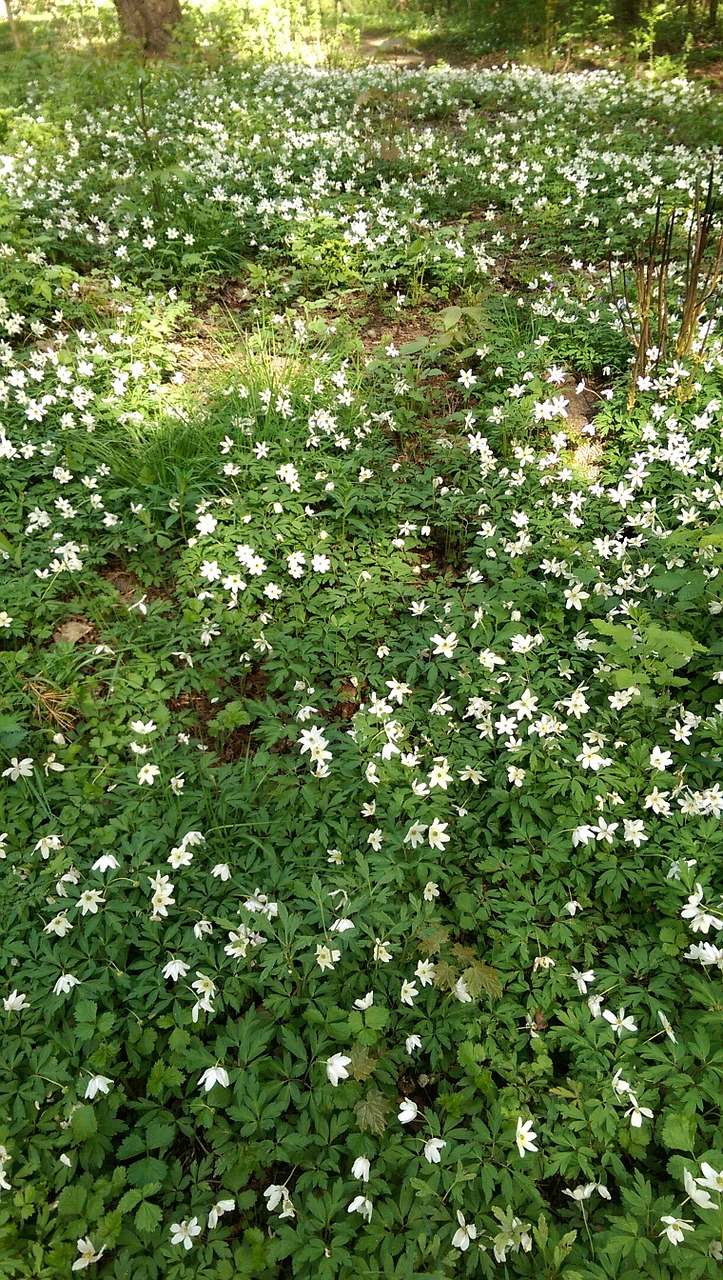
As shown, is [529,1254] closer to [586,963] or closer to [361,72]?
[586,963]

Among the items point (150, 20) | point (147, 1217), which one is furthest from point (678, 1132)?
point (150, 20)

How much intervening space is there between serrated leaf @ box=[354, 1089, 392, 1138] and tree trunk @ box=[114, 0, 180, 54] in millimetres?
15760

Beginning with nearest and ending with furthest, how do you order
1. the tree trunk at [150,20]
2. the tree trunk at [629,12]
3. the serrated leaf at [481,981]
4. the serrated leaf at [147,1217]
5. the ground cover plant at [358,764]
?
the serrated leaf at [147,1217] → the ground cover plant at [358,764] → the serrated leaf at [481,981] → the tree trunk at [150,20] → the tree trunk at [629,12]

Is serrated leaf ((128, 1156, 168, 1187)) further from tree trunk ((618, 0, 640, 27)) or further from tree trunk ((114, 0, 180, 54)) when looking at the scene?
tree trunk ((618, 0, 640, 27))

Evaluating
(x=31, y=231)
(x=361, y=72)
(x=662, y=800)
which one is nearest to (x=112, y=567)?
(x=662, y=800)

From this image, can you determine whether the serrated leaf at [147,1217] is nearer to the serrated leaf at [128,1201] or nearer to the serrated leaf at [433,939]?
the serrated leaf at [128,1201]

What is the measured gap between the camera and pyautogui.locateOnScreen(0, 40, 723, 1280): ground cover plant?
6.79 ft

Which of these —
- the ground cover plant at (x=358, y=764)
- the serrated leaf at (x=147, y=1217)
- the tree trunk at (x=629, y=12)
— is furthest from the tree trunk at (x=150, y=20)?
the serrated leaf at (x=147, y=1217)

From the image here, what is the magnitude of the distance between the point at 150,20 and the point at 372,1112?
16527 mm

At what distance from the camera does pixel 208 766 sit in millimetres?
3129

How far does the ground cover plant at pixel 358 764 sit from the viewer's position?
6.79 feet

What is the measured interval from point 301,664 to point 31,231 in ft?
19.4

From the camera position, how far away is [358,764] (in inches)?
118

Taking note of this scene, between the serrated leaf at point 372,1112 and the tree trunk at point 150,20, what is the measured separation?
15.8m
